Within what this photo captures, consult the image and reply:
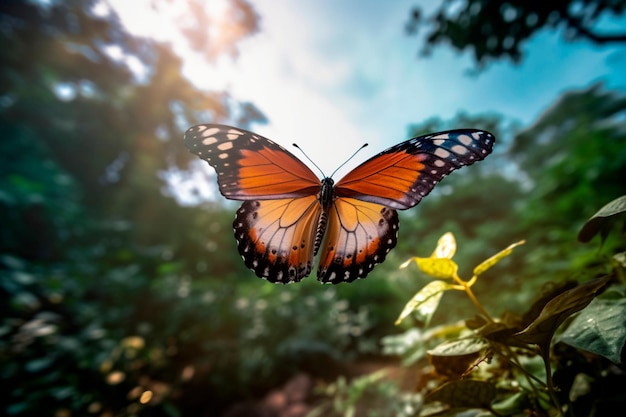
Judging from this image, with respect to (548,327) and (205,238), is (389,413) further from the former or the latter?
(205,238)

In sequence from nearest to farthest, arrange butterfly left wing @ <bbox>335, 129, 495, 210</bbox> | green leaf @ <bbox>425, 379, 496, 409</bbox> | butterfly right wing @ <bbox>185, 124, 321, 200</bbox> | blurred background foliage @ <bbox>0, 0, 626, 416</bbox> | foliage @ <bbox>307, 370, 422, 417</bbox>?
green leaf @ <bbox>425, 379, 496, 409</bbox>, butterfly left wing @ <bbox>335, 129, 495, 210</bbox>, butterfly right wing @ <bbox>185, 124, 321, 200</bbox>, foliage @ <bbox>307, 370, 422, 417</bbox>, blurred background foliage @ <bbox>0, 0, 626, 416</bbox>

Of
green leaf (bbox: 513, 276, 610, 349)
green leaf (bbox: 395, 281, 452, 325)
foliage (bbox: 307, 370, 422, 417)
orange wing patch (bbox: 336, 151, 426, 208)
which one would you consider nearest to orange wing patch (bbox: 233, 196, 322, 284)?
orange wing patch (bbox: 336, 151, 426, 208)

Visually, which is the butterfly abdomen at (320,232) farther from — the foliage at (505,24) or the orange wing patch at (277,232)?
the foliage at (505,24)

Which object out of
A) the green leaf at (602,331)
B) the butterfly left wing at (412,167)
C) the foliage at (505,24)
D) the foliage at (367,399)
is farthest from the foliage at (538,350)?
the foliage at (505,24)

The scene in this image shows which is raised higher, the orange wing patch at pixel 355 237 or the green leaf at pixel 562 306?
the orange wing patch at pixel 355 237

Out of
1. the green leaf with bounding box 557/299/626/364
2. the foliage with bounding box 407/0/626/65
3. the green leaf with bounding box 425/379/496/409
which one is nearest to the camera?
the green leaf with bounding box 557/299/626/364

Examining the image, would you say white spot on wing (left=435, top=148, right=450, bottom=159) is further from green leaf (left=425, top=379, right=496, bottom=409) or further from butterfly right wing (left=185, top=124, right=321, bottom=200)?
green leaf (left=425, top=379, right=496, bottom=409)

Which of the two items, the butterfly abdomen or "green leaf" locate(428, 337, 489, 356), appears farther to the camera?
the butterfly abdomen
